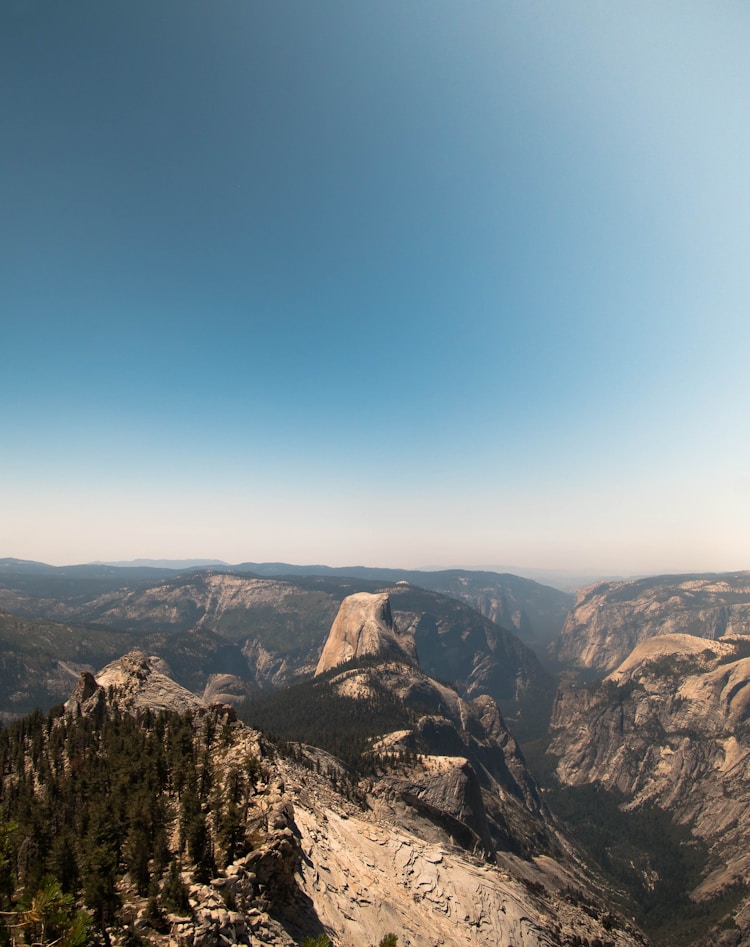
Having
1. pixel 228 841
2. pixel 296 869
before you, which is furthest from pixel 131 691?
pixel 228 841

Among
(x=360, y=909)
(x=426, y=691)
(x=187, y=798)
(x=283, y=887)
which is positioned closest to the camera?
(x=283, y=887)

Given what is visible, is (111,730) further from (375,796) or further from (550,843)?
(550,843)

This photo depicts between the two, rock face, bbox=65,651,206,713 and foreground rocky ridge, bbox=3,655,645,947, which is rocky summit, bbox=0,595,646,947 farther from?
rock face, bbox=65,651,206,713

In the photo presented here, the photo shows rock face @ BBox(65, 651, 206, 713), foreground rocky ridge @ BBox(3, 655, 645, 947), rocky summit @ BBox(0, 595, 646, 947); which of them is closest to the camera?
rocky summit @ BBox(0, 595, 646, 947)

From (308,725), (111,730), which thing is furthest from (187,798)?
(308,725)

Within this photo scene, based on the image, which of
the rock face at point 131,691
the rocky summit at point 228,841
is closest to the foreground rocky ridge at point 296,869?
the rocky summit at point 228,841

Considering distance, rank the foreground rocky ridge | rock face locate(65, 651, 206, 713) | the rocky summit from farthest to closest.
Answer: rock face locate(65, 651, 206, 713) → the foreground rocky ridge → the rocky summit

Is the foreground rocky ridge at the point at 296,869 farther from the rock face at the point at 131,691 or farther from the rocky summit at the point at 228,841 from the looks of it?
the rock face at the point at 131,691

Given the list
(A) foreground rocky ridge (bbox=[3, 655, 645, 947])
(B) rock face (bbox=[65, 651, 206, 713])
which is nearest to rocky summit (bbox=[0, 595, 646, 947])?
(A) foreground rocky ridge (bbox=[3, 655, 645, 947])
